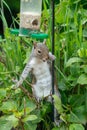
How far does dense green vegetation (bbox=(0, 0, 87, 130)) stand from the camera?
2492 millimetres

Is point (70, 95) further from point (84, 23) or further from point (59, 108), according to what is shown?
point (84, 23)

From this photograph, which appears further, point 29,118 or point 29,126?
point 29,126

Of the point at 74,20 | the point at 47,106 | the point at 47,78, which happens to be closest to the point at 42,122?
the point at 47,106

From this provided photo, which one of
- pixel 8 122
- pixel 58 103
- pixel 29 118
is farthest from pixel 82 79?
pixel 8 122

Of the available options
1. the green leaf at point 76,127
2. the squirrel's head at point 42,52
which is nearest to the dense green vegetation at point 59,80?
the green leaf at point 76,127

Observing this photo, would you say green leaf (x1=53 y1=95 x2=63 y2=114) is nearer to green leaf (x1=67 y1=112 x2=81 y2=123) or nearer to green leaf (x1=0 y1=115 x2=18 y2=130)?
green leaf (x1=67 y1=112 x2=81 y2=123)

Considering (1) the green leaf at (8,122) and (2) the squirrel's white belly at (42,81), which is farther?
(2) the squirrel's white belly at (42,81)

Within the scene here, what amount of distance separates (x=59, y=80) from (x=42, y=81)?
18cm

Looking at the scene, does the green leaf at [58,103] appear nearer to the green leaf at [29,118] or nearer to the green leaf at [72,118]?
the green leaf at [72,118]

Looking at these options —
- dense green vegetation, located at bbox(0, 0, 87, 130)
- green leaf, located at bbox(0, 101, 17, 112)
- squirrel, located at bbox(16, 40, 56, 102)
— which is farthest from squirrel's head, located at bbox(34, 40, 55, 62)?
green leaf, located at bbox(0, 101, 17, 112)

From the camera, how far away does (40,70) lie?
2535 mm

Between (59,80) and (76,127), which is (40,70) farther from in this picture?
(76,127)

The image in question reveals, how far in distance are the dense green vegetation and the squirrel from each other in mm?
64

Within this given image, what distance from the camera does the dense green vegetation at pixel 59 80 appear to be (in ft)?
8.18
